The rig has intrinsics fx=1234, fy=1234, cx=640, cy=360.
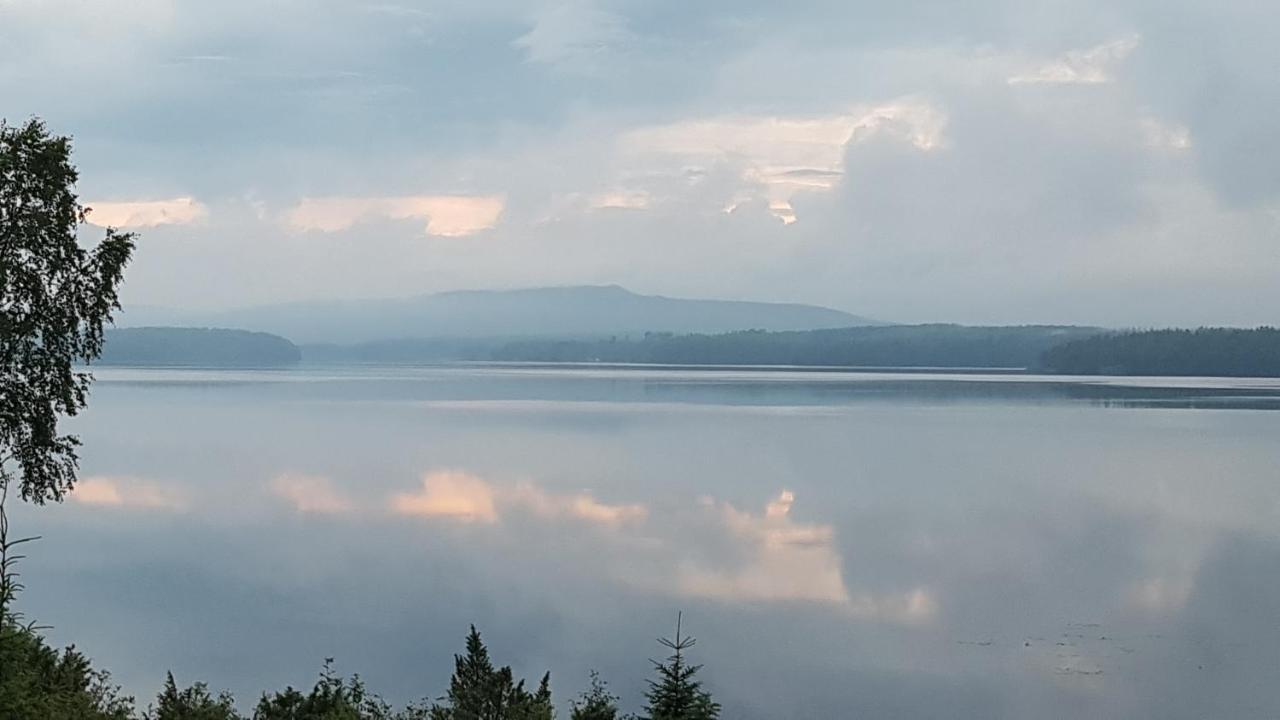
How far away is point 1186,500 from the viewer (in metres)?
27.1

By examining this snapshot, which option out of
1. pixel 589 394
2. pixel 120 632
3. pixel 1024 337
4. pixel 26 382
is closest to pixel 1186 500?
pixel 120 632

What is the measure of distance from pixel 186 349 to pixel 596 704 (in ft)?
584

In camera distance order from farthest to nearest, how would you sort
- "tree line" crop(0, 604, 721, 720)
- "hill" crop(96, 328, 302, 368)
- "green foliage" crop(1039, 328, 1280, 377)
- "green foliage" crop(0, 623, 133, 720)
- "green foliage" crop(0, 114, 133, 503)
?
"hill" crop(96, 328, 302, 368) → "green foliage" crop(1039, 328, 1280, 377) → "green foliage" crop(0, 114, 133, 503) → "tree line" crop(0, 604, 721, 720) → "green foliage" crop(0, 623, 133, 720)

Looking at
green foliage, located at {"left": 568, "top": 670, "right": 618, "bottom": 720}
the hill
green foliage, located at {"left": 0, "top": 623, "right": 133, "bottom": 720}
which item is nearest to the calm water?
green foliage, located at {"left": 568, "top": 670, "right": 618, "bottom": 720}

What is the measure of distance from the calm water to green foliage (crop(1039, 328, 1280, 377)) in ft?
260

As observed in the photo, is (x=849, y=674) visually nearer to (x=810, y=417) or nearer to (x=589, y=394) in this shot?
(x=810, y=417)

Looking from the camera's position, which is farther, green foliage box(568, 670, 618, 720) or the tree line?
green foliage box(568, 670, 618, 720)

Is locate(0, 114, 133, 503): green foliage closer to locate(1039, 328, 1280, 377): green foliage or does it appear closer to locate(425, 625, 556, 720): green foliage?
locate(425, 625, 556, 720): green foliage

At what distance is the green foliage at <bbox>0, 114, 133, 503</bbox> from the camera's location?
Result: 1125cm

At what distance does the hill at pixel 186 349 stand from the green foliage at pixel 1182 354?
108732 mm

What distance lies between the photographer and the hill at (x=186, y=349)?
172000mm

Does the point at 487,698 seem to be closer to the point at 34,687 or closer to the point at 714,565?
the point at 34,687

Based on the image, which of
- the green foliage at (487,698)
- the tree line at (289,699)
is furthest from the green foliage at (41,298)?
the green foliage at (487,698)

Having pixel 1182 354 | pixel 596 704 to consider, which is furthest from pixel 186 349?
pixel 596 704
